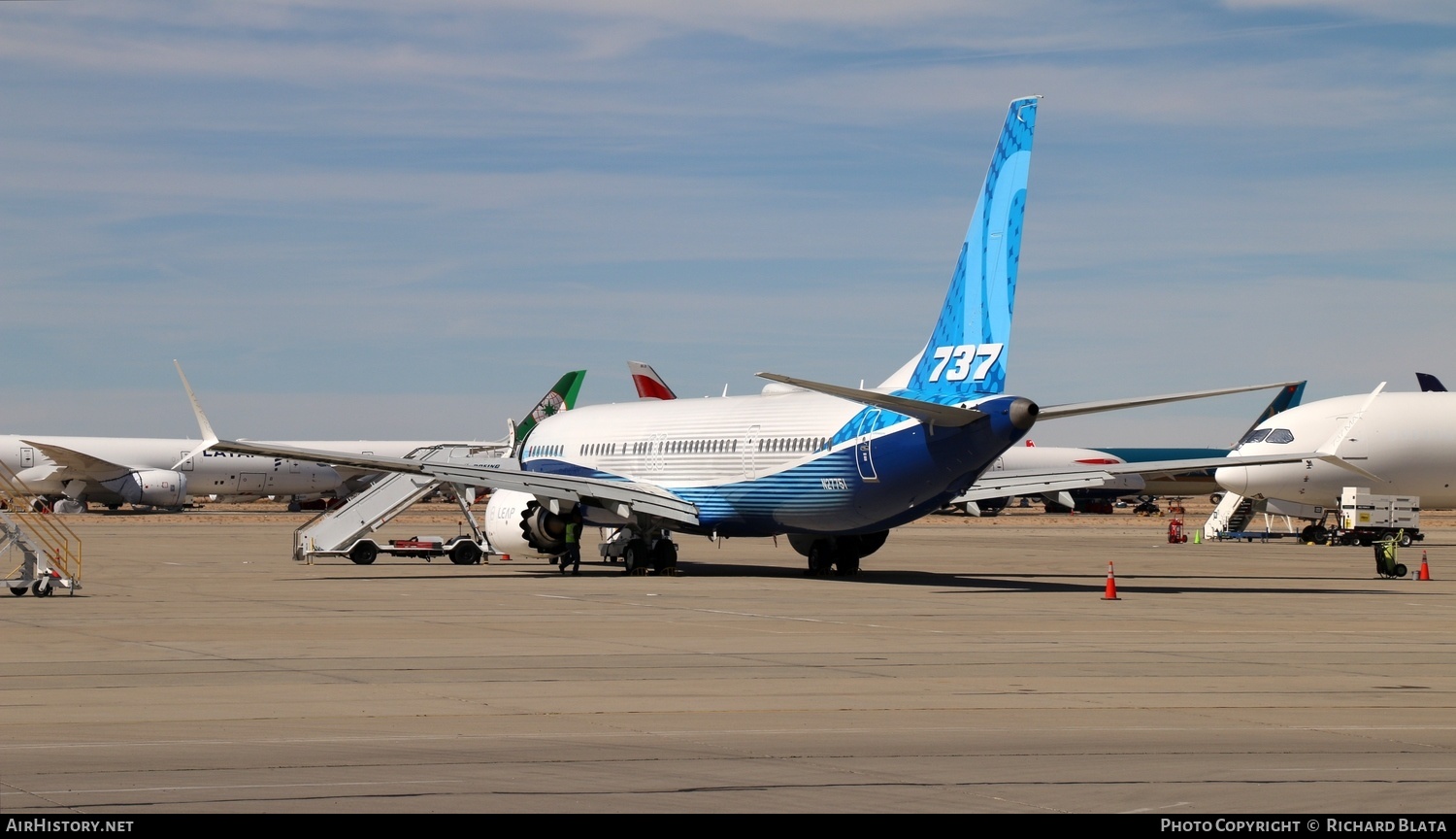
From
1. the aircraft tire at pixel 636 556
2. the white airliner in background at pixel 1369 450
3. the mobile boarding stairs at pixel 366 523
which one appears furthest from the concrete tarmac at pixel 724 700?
the white airliner in background at pixel 1369 450

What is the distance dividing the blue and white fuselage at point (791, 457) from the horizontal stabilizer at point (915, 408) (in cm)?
29

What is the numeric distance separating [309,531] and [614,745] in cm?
2799

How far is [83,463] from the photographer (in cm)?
8388

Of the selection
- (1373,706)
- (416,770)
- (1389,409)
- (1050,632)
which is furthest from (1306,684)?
(1389,409)

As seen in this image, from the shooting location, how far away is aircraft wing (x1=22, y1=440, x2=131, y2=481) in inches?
3248

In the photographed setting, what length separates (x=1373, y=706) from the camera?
13.0 m

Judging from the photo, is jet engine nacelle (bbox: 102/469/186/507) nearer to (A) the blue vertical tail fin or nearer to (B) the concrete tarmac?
(B) the concrete tarmac

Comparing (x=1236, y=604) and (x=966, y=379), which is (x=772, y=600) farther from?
(x=1236, y=604)

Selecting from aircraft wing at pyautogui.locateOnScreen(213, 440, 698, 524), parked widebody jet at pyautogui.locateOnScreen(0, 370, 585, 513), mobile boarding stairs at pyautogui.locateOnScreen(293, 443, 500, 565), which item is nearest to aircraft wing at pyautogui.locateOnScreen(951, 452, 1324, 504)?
aircraft wing at pyautogui.locateOnScreen(213, 440, 698, 524)

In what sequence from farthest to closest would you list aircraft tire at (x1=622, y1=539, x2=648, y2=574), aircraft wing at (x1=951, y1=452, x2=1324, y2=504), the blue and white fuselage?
aircraft tire at (x1=622, y1=539, x2=648, y2=574), aircraft wing at (x1=951, y1=452, x2=1324, y2=504), the blue and white fuselage

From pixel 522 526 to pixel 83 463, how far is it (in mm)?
56745

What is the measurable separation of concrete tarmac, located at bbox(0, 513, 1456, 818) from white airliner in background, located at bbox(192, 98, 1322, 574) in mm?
2205

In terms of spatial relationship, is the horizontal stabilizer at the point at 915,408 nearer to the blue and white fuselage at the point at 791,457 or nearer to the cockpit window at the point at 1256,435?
the blue and white fuselage at the point at 791,457

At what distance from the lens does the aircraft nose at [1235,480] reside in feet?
177
